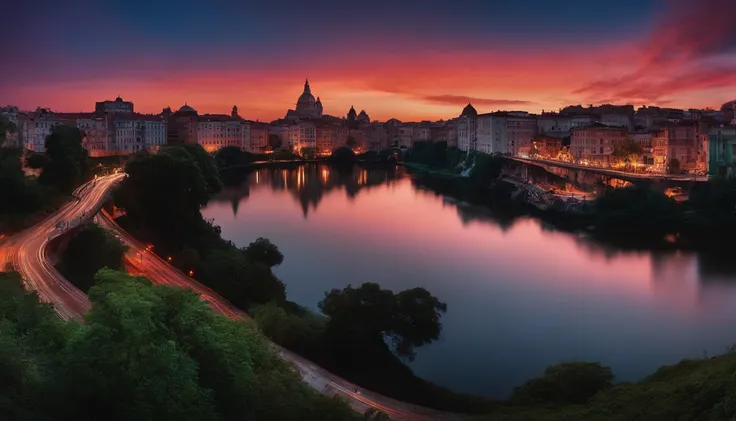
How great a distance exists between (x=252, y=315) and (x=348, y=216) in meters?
7.73

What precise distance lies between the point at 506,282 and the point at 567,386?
383 cm

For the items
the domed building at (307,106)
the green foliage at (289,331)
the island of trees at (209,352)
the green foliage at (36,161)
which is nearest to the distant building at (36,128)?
the green foliage at (36,161)

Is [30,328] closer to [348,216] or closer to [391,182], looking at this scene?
[348,216]

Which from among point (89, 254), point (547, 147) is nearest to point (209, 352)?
point (89, 254)

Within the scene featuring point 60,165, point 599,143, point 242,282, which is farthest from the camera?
point 599,143

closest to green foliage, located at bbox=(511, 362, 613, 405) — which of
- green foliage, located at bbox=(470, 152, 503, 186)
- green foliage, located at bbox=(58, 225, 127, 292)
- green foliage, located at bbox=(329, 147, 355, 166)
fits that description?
green foliage, located at bbox=(58, 225, 127, 292)

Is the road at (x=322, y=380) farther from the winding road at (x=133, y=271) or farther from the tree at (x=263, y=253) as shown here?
the tree at (x=263, y=253)

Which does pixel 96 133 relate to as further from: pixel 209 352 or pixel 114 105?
pixel 209 352

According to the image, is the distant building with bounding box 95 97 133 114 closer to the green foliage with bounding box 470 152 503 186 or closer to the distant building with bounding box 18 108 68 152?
the distant building with bounding box 18 108 68 152

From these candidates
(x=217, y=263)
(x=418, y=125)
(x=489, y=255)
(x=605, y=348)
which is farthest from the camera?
(x=418, y=125)

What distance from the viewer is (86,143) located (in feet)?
64.0

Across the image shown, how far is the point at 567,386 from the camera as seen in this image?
4.04m

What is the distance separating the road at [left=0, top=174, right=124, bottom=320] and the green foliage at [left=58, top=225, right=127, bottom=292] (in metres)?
0.18

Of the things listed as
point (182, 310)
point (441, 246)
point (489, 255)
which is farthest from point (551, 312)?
point (182, 310)
